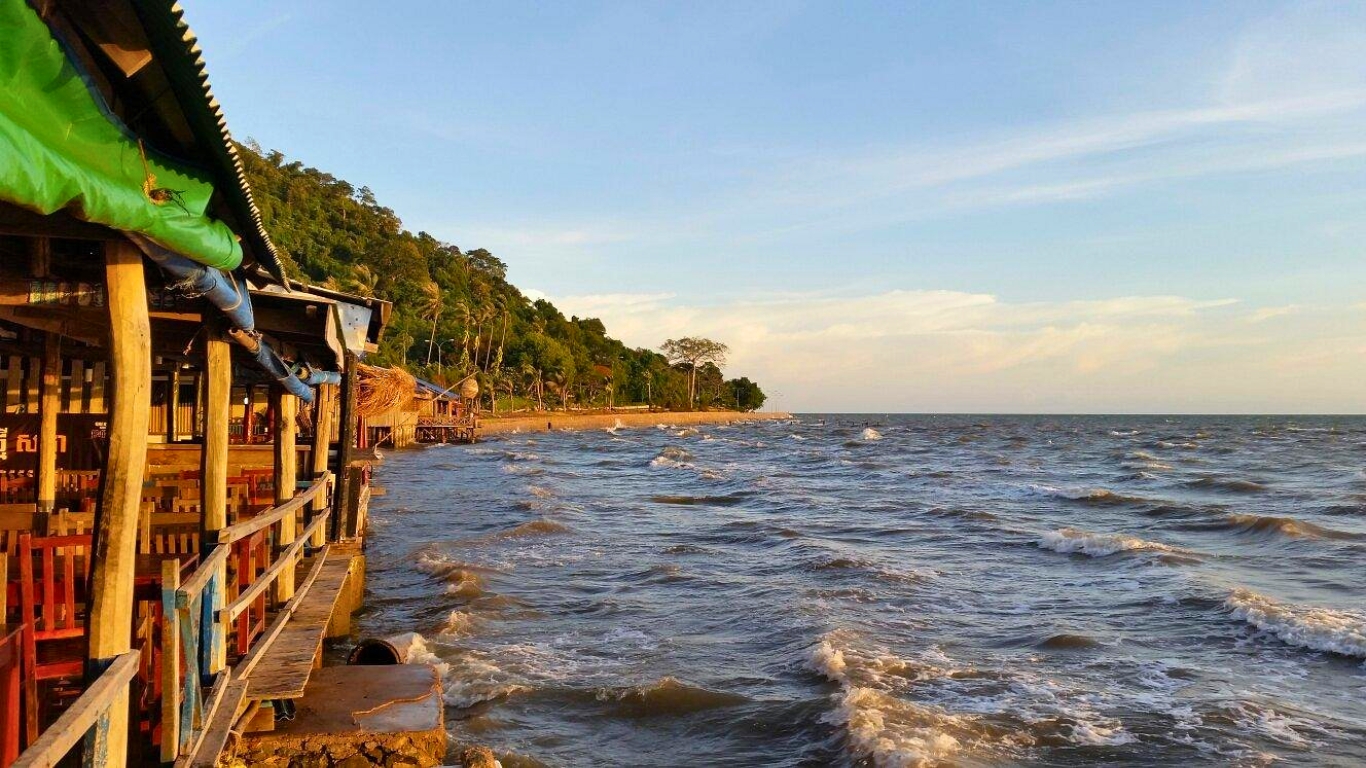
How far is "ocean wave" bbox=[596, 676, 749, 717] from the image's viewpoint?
29.6 ft

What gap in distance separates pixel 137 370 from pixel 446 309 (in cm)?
9616

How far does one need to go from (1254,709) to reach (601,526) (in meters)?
14.5

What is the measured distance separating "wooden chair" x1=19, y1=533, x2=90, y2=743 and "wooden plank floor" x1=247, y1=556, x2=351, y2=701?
1119 mm

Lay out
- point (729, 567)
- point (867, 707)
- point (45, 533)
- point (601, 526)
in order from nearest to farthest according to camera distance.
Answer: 1. point (45, 533)
2. point (867, 707)
3. point (729, 567)
4. point (601, 526)

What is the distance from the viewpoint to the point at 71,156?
8.64ft

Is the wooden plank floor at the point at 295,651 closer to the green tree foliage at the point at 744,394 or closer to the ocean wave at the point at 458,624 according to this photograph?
the ocean wave at the point at 458,624

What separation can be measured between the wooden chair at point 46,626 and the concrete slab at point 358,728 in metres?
1.38

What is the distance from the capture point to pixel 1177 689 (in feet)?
32.2

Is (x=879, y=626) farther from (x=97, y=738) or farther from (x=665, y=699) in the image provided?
(x=97, y=738)

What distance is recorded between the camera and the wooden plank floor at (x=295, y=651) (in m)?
5.72

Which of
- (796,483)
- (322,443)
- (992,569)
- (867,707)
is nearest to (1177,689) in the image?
(867,707)

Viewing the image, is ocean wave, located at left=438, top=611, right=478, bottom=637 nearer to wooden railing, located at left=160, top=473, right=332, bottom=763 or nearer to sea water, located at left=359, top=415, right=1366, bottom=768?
sea water, located at left=359, top=415, right=1366, bottom=768

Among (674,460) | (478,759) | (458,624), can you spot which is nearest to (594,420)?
(674,460)

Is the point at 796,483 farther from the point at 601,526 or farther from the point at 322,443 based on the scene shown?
the point at 322,443
